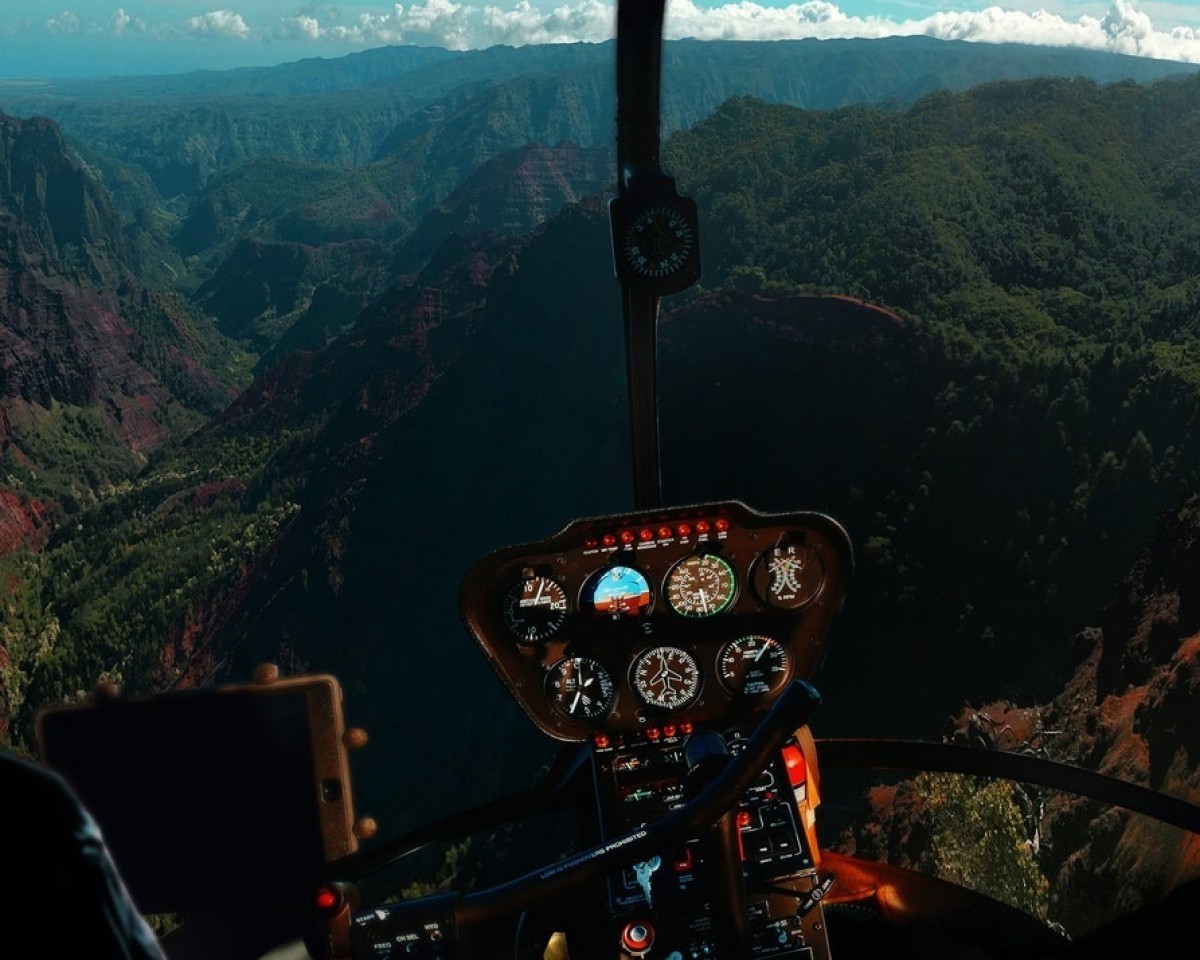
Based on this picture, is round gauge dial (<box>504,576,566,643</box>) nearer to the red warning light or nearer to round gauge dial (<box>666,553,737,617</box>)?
round gauge dial (<box>666,553,737,617</box>)

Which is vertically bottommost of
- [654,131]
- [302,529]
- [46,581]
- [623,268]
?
[46,581]

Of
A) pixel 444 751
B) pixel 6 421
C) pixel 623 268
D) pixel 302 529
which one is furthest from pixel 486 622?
pixel 6 421

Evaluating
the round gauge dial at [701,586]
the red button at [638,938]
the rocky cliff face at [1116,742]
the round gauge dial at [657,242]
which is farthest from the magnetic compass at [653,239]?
the rocky cliff face at [1116,742]

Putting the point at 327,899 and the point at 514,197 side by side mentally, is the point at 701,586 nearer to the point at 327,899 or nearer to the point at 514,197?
the point at 327,899

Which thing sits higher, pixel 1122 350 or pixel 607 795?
pixel 607 795

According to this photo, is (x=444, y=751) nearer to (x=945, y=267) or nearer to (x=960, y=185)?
(x=945, y=267)

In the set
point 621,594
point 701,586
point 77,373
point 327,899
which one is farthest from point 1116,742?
point 77,373
